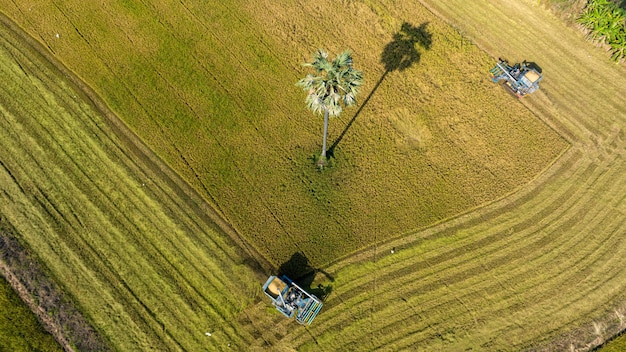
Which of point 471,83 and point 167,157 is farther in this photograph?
point 471,83

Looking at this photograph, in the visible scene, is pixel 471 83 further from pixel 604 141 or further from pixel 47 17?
pixel 47 17

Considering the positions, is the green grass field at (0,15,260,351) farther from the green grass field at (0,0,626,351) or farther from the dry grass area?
the dry grass area

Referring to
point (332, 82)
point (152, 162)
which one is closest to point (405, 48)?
point (332, 82)

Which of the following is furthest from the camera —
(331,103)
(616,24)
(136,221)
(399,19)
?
(399,19)

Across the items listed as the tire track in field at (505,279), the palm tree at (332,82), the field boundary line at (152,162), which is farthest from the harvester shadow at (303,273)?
the palm tree at (332,82)

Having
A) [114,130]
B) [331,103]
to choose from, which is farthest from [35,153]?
[331,103]

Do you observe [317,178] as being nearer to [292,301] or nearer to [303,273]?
[303,273]

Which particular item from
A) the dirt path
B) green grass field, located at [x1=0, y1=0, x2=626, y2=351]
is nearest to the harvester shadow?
green grass field, located at [x1=0, y1=0, x2=626, y2=351]
